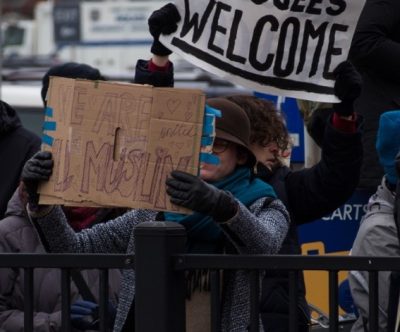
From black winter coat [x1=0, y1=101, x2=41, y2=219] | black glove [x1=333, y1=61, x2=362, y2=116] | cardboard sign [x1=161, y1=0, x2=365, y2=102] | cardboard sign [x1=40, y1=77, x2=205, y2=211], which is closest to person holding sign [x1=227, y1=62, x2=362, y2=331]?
black glove [x1=333, y1=61, x2=362, y2=116]

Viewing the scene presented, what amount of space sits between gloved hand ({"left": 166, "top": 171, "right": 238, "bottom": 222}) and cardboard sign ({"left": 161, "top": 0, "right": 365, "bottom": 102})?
677 mm

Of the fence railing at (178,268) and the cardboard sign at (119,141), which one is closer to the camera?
the fence railing at (178,268)

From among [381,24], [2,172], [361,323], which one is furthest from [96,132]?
[381,24]

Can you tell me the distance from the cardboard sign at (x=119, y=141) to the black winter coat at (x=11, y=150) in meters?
1.49

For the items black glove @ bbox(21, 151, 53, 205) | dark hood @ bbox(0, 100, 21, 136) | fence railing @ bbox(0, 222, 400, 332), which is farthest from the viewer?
dark hood @ bbox(0, 100, 21, 136)

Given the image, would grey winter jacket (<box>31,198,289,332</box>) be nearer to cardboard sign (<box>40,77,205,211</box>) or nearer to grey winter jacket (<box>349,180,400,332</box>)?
cardboard sign (<box>40,77,205,211</box>)

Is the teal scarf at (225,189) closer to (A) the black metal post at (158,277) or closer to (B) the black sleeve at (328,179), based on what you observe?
Answer: (B) the black sleeve at (328,179)

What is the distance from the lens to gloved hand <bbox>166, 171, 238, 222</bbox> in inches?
143

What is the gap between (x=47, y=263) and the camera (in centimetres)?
377

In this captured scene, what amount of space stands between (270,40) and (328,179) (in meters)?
0.53

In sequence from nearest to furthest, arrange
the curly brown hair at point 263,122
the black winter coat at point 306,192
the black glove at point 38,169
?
the black glove at point 38,169 < the black winter coat at point 306,192 < the curly brown hair at point 263,122

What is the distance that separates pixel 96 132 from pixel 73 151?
96 mm

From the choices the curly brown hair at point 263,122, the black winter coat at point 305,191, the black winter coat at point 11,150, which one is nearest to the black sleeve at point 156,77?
the black winter coat at point 305,191

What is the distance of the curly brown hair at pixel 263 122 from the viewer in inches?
189
